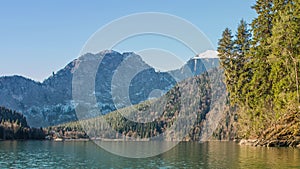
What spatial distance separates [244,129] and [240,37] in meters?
26.3

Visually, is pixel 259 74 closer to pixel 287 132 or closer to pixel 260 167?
pixel 287 132

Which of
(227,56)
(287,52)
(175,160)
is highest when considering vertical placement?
(227,56)

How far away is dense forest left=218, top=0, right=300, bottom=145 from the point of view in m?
65.7

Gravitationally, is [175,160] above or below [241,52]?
below

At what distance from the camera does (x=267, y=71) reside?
90562mm

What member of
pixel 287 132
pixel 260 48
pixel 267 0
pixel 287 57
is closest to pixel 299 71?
pixel 287 57

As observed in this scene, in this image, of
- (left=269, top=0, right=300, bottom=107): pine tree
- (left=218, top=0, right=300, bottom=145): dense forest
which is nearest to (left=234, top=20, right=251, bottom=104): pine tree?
(left=218, top=0, right=300, bottom=145): dense forest

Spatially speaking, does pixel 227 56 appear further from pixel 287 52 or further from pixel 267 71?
pixel 287 52

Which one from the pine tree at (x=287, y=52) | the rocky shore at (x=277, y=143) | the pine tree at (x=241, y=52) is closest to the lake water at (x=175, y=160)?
the rocky shore at (x=277, y=143)

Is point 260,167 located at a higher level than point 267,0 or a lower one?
lower

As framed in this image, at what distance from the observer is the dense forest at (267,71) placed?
65688mm

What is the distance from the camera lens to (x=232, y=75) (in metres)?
109

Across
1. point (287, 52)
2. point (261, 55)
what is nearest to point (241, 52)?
point (261, 55)

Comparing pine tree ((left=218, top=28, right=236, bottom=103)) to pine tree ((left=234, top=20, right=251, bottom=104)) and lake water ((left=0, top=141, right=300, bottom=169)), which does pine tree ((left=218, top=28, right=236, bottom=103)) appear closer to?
→ pine tree ((left=234, top=20, right=251, bottom=104))
